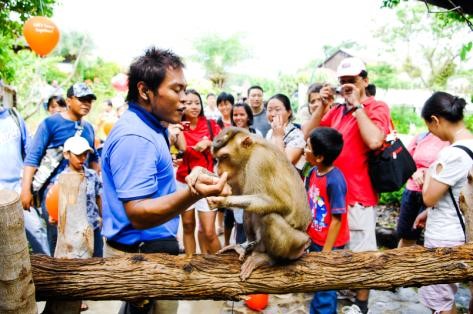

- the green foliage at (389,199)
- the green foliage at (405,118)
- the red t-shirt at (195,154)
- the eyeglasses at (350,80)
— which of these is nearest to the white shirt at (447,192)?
the eyeglasses at (350,80)

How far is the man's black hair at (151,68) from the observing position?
2.14 meters

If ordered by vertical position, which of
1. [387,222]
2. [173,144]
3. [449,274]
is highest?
[173,144]

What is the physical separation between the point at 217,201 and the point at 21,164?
3.06 m

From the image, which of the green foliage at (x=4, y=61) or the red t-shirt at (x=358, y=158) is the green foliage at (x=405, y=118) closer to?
the red t-shirt at (x=358, y=158)

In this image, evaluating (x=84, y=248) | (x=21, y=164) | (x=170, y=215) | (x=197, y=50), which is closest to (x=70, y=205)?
(x=84, y=248)

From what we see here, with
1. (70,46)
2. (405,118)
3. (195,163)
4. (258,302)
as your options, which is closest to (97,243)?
(195,163)

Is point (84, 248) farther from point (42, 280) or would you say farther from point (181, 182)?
point (181, 182)

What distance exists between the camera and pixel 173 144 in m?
4.38

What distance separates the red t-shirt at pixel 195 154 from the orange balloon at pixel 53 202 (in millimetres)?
1440

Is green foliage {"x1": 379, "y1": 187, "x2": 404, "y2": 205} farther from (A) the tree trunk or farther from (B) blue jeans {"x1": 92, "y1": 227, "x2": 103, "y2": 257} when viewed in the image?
(A) the tree trunk

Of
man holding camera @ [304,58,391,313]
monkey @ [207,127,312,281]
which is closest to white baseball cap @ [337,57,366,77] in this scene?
man holding camera @ [304,58,391,313]

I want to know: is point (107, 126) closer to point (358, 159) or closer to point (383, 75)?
point (358, 159)

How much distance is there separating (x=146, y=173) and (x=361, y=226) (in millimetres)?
2293

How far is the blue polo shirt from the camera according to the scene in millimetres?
1892
